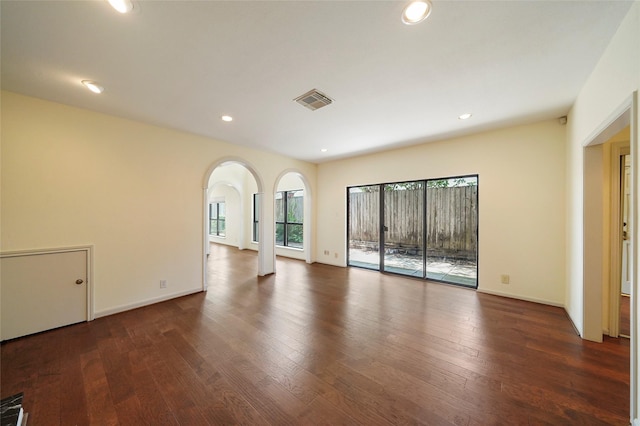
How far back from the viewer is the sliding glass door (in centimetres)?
430

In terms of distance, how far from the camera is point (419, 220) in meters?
4.80

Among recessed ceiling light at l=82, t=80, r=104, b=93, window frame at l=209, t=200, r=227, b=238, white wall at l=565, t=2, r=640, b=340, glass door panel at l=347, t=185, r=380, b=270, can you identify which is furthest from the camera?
window frame at l=209, t=200, r=227, b=238

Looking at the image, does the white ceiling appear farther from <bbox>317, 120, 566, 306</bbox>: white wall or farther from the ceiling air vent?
<bbox>317, 120, 566, 306</bbox>: white wall

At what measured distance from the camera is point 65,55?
1.97m

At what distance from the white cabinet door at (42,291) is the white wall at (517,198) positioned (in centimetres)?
563

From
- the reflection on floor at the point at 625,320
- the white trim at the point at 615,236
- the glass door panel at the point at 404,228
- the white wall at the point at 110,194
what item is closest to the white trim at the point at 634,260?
the white trim at the point at 615,236

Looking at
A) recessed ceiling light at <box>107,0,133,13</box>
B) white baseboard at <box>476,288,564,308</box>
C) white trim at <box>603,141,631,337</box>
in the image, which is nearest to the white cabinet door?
recessed ceiling light at <box>107,0,133,13</box>

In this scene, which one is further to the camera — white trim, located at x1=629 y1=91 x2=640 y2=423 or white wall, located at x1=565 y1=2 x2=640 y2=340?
white wall, located at x1=565 y1=2 x2=640 y2=340

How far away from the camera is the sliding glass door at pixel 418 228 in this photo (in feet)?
14.1

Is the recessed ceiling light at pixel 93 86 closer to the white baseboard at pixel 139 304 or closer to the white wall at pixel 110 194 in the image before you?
the white wall at pixel 110 194

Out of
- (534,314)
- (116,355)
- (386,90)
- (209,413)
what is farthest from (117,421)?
(534,314)

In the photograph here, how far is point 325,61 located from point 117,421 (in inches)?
124

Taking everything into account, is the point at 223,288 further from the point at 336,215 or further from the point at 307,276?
the point at 336,215

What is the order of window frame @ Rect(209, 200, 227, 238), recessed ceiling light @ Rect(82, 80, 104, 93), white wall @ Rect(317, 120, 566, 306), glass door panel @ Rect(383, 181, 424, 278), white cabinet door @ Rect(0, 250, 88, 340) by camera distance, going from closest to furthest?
recessed ceiling light @ Rect(82, 80, 104, 93)
white cabinet door @ Rect(0, 250, 88, 340)
white wall @ Rect(317, 120, 566, 306)
glass door panel @ Rect(383, 181, 424, 278)
window frame @ Rect(209, 200, 227, 238)
